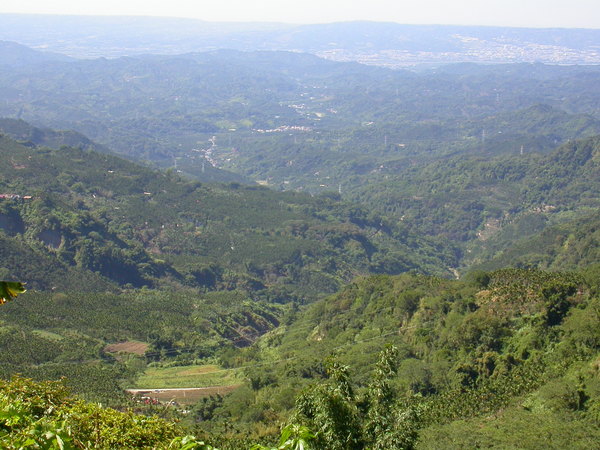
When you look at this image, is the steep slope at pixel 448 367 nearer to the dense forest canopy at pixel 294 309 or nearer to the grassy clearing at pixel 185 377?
the dense forest canopy at pixel 294 309

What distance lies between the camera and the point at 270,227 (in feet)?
363

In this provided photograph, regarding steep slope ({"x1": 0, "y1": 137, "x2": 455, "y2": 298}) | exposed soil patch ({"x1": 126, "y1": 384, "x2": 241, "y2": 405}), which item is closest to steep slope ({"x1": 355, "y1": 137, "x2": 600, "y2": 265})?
steep slope ({"x1": 0, "y1": 137, "x2": 455, "y2": 298})

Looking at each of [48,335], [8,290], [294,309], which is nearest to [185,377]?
[48,335]

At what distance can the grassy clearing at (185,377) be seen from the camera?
43000 mm

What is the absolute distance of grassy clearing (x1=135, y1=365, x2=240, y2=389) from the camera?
141 feet

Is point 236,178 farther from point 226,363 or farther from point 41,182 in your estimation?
point 226,363

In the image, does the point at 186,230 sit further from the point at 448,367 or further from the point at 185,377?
the point at 448,367

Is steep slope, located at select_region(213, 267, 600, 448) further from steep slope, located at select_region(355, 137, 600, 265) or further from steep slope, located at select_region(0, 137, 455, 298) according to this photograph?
steep slope, located at select_region(355, 137, 600, 265)

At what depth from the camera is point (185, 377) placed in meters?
45.7

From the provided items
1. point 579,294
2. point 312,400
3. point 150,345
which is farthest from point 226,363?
point 312,400

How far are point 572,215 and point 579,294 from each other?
96410 mm

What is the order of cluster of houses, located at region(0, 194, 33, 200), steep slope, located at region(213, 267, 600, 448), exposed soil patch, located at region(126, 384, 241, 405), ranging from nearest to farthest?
steep slope, located at region(213, 267, 600, 448), exposed soil patch, located at region(126, 384, 241, 405), cluster of houses, located at region(0, 194, 33, 200)

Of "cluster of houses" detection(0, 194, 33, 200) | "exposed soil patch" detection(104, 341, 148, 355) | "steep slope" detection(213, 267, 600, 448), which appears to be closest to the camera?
"steep slope" detection(213, 267, 600, 448)

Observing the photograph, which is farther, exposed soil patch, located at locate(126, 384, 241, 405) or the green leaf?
exposed soil patch, located at locate(126, 384, 241, 405)
